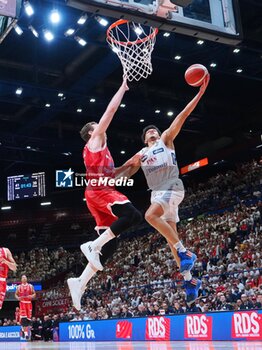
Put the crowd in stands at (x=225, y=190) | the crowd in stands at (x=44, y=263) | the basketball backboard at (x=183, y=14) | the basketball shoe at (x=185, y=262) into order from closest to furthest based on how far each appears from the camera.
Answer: the basketball shoe at (x=185, y=262) < the basketball backboard at (x=183, y=14) < the crowd in stands at (x=225, y=190) < the crowd in stands at (x=44, y=263)

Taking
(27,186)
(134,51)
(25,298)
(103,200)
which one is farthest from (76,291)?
(27,186)

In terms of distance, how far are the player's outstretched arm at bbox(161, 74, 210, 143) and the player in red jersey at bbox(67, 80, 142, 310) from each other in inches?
30.0

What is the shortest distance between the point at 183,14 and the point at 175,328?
310 inches

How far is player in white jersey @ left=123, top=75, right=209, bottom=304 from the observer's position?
244 inches

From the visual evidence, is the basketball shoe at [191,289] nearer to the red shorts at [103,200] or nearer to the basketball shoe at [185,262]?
the basketball shoe at [185,262]

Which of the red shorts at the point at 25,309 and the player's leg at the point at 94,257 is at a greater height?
the player's leg at the point at 94,257

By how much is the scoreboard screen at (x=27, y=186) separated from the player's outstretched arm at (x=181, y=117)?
2049 cm

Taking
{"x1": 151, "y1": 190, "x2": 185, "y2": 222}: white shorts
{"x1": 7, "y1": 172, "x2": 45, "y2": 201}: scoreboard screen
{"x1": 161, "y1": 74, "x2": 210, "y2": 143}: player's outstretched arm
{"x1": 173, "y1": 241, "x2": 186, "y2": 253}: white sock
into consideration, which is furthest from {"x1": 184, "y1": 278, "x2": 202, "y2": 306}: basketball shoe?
{"x1": 7, "y1": 172, "x2": 45, "y2": 201}: scoreboard screen

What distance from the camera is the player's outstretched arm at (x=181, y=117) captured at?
624 centimetres

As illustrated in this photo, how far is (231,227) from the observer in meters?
20.7

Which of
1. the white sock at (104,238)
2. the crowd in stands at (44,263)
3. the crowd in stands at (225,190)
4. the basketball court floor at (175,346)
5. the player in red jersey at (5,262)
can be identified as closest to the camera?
the white sock at (104,238)

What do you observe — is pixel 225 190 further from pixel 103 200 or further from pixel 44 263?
pixel 103 200

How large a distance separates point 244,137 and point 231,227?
22.3ft

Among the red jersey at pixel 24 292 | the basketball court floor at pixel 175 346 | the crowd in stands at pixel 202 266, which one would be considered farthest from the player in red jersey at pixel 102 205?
the red jersey at pixel 24 292
